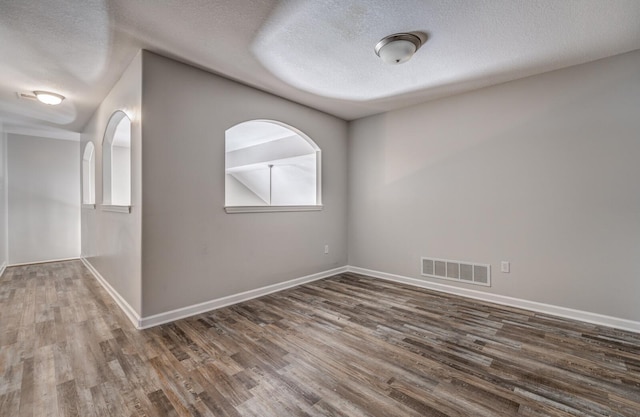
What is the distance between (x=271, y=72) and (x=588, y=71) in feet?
9.94

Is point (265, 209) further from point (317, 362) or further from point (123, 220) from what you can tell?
point (317, 362)

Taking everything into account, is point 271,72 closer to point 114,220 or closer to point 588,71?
point 114,220

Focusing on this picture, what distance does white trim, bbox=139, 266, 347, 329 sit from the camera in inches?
101

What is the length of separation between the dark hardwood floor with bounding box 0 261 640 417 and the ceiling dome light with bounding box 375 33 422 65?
92.5 inches

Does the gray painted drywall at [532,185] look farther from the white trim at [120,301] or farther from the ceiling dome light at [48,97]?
the ceiling dome light at [48,97]

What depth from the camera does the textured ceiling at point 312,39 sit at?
193 cm

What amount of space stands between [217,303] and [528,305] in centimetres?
328

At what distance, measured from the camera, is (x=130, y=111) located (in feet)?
9.04

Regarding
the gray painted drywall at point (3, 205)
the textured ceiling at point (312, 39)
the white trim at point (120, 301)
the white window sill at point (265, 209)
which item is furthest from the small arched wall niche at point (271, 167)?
the gray painted drywall at point (3, 205)

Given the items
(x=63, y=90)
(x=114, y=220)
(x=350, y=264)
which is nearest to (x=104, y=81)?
(x=63, y=90)

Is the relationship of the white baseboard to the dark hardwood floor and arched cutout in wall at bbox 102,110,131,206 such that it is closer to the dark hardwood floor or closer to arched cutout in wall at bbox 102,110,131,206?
the dark hardwood floor

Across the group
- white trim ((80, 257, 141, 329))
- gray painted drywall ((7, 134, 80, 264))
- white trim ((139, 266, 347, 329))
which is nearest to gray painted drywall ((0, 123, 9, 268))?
gray painted drywall ((7, 134, 80, 264))

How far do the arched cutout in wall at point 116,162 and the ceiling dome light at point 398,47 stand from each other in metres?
3.13

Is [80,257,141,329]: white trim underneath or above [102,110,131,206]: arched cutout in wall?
underneath
